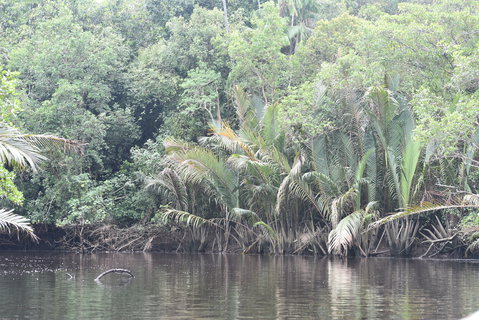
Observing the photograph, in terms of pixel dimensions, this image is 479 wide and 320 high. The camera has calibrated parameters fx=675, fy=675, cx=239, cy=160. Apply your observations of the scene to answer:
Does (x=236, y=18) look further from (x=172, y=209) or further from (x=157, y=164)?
(x=172, y=209)

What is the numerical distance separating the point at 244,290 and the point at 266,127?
13773mm

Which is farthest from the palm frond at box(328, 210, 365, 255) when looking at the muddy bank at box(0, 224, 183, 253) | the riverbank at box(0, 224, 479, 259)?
the muddy bank at box(0, 224, 183, 253)

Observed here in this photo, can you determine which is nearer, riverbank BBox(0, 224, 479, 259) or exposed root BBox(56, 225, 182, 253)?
riverbank BBox(0, 224, 479, 259)

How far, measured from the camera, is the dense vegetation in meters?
24.0

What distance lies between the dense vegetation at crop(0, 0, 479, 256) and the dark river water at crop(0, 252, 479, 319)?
10.7 feet

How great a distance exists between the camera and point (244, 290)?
14.5 meters

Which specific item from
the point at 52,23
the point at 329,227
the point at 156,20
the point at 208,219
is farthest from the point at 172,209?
the point at 156,20

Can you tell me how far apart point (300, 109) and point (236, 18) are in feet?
40.8

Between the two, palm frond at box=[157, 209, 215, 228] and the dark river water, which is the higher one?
palm frond at box=[157, 209, 215, 228]

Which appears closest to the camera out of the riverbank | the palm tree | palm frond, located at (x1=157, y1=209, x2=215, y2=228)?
the palm tree

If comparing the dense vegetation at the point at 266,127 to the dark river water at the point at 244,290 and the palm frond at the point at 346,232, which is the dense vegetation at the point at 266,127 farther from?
the dark river water at the point at 244,290

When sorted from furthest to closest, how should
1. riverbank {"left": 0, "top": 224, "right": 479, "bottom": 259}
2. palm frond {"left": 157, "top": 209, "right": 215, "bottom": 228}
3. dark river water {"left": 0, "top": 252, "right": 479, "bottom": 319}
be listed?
riverbank {"left": 0, "top": 224, "right": 479, "bottom": 259} < palm frond {"left": 157, "top": 209, "right": 215, "bottom": 228} < dark river water {"left": 0, "top": 252, "right": 479, "bottom": 319}

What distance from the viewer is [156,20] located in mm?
39781

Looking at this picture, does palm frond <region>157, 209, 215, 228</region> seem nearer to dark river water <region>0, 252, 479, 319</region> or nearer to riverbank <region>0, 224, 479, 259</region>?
riverbank <region>0, 224, 479, 259</region>
